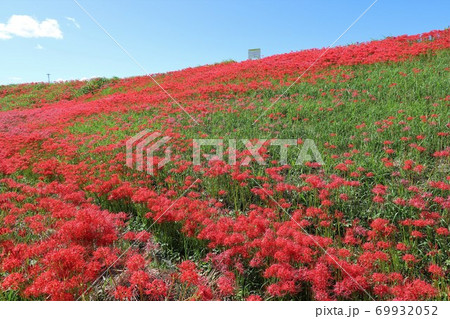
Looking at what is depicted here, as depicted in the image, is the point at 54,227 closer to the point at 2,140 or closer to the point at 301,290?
the point at 301,290

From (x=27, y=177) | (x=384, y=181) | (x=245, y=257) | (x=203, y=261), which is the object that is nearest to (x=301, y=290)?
(x=245, y=257)

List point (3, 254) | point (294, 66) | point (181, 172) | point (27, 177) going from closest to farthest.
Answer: point (3, 254) → point (181, 172) → point (27, 177) → point (294, 66)

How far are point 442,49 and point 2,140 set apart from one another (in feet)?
57.5

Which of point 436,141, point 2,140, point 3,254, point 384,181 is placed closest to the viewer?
point 3,254

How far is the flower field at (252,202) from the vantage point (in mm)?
3393

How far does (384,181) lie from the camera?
5387 millimetres

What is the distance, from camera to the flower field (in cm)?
339

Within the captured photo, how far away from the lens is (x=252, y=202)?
5656 mm

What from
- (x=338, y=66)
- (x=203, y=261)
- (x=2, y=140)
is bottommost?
(x=203, y=261)

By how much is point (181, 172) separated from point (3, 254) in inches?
143

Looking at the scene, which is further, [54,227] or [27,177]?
[27,177]

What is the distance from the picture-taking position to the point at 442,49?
12.7 meters

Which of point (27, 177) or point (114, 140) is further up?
point (114, 140)

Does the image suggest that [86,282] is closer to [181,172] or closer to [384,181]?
[181,172]
